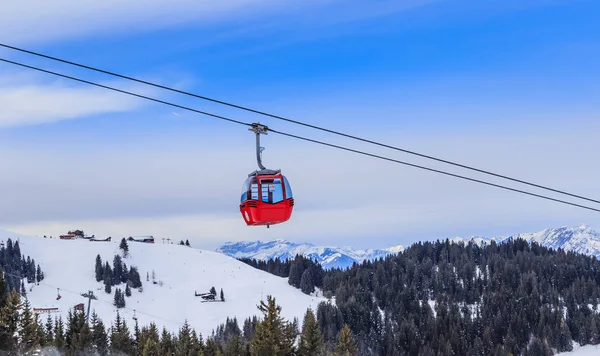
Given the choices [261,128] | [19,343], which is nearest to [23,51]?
[261,128]

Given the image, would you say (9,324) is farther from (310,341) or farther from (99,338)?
(99,338)

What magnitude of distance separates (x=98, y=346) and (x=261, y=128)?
92653 millimetres

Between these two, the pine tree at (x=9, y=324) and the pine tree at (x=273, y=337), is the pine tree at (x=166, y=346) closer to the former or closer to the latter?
the pine tree at (x=273, y=337)

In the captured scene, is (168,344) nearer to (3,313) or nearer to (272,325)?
(272,325)

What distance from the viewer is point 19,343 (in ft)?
258

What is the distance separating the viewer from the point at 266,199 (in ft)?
88.6

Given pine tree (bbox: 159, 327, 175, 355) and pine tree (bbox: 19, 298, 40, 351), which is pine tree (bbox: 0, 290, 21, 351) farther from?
pine tree (bbox: 159, 327, 175, 355)

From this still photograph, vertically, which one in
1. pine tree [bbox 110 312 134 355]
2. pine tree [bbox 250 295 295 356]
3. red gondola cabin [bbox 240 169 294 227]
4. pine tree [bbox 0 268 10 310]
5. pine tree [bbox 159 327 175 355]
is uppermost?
red gondola cabin [bbox 240 169 294 227]

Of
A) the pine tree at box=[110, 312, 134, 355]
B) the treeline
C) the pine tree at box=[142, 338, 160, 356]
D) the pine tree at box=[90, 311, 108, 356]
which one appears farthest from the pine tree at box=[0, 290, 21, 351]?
the pine tree at box=[110, 312, 134, 355]

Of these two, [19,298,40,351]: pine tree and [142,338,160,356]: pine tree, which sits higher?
[19,298,40,351]: pine tree

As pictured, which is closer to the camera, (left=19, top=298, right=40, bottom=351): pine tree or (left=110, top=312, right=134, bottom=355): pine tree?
(left=19, top=298, right=40, bottom=351): pine tree

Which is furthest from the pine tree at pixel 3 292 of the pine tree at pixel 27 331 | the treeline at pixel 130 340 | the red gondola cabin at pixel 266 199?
the red gondola cabin at pixel 266 199

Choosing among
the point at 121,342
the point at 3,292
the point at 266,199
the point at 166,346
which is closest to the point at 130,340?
the point at 121,342

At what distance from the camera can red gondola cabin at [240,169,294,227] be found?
26.9 m
